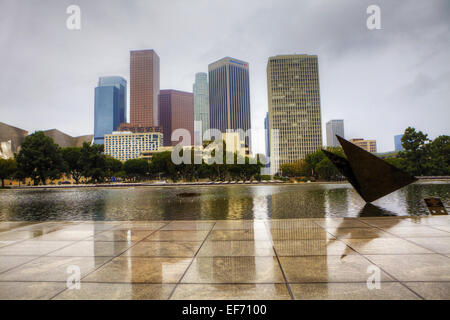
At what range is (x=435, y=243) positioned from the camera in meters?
5.62

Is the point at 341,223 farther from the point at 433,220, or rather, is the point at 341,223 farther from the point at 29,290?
the point at 29,290

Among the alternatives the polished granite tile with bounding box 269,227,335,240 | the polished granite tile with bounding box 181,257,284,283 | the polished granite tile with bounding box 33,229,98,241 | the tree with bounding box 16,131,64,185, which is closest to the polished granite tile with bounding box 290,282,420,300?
the polished granite tile with bounding box 181,257,284,283

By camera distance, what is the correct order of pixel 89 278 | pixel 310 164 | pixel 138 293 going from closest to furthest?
pixel 138 293
pixel 89 278
pixel 310 164

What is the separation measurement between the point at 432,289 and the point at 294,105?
162 m

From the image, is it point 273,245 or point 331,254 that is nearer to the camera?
point 331,254

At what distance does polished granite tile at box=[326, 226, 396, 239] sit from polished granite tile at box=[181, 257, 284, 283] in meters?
2.69

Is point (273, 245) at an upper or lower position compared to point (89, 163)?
lower

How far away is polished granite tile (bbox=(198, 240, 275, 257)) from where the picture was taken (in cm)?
512

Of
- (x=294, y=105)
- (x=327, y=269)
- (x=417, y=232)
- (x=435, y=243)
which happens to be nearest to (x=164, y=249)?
(x=327, y=269)

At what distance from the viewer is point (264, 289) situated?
11.3 ft

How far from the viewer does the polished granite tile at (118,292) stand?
331cm

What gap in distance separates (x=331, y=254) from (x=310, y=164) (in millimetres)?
74425

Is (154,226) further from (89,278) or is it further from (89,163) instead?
(89,163)
